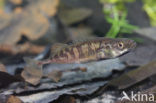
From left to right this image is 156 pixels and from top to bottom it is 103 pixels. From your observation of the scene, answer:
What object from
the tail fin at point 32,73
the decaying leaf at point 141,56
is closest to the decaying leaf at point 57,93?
the tail fin at point 32,73

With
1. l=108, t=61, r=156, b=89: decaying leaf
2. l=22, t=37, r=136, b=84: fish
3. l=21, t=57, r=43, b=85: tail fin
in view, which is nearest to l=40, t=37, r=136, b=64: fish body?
l=22, t=37, r=136, b=84: fish

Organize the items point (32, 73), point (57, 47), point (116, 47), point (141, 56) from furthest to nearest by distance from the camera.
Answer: point (141, 56), point (32, 73), point (57, 47), point (116, 47)

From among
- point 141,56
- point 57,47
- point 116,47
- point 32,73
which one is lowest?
point 141,56

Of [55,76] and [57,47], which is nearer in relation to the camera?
[57,47]

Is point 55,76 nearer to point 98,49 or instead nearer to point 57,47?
point 57,47

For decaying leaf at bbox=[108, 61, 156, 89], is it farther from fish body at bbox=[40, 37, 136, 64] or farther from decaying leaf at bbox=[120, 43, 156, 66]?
fish body at bbox=[40, 37, 136, 64]

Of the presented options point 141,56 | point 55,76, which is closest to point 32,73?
point 55,76

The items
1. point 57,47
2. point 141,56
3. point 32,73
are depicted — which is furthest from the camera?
point 141,56

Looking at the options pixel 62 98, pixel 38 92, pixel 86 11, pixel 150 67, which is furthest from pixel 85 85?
pixel 86 11
